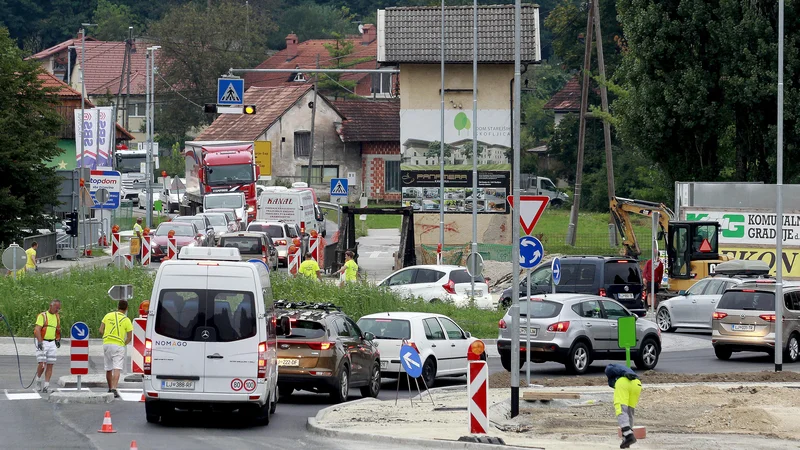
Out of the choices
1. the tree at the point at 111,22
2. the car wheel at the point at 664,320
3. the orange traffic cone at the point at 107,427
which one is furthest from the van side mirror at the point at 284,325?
the tree at the point at 111,22

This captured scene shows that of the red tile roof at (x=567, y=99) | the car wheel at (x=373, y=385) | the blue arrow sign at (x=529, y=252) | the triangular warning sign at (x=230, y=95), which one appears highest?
the red tile roof at (x=567, y=99)

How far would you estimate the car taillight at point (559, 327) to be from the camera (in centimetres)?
2525

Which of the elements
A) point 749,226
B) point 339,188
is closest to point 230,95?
point 339,188

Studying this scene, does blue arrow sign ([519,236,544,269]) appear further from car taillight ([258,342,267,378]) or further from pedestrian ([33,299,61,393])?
pedestrian ([33,299,61,393])

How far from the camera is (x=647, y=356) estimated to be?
2695cm

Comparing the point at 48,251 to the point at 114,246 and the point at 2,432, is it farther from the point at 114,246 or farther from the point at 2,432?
the point at 2,432

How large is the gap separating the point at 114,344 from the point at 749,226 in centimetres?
2507

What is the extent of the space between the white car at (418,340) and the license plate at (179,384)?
6.40 meters

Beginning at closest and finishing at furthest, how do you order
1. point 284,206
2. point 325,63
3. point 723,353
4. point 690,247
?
point 723,353 < point 690,247 < point 284,206 < point 325,63

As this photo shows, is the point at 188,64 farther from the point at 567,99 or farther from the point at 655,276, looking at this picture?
the point at 655,276

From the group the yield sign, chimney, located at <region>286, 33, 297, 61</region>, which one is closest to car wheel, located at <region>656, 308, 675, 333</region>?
the yield sign

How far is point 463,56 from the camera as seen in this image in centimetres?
5581

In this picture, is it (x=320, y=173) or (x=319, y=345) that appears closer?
(x=319, y=345)

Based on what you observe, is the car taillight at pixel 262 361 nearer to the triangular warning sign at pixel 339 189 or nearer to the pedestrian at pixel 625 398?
the pedestrian at pixel 625 398
